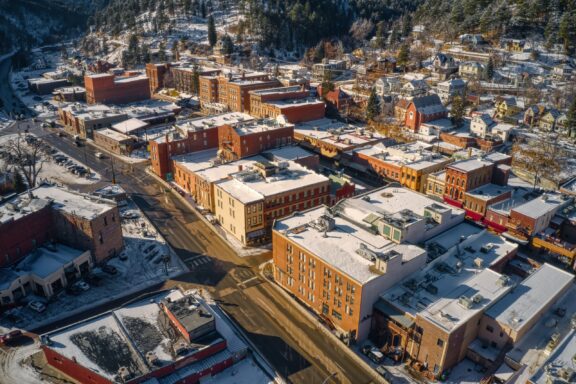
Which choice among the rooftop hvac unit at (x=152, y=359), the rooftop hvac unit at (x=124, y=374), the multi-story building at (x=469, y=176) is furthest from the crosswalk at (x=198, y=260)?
the multi-story building at (x=469, y=176)

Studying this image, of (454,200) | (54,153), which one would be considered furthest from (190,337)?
(54,153)

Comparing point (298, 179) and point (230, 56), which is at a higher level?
point (230, 56)

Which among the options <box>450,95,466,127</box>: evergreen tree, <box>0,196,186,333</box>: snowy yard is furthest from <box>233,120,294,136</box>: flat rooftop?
<box>450,95,466,127</box>: evergreen tree

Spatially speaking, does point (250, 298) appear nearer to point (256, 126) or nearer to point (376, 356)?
point (376, 356)

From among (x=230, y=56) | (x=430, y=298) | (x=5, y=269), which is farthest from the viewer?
(x=230, y=56)

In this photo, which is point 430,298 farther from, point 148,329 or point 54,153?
point 54,153

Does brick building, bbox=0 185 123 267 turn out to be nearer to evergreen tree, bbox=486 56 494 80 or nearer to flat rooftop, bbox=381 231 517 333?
flat rooftop, bbox=381 231 517 333

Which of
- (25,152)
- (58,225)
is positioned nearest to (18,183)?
(58,225)
